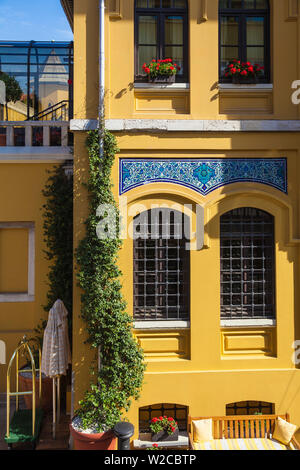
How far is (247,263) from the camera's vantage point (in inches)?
290

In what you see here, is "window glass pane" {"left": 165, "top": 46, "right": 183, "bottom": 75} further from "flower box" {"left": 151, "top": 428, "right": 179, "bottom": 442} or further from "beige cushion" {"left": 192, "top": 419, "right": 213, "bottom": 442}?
"flower box" {"left": 151, "top": 428, "right": 179, "bottom": 442}

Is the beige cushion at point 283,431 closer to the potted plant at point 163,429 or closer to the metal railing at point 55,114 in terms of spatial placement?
the potted plant at point 163,429

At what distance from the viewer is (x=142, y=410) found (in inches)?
286

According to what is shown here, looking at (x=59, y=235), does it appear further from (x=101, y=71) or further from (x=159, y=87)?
(x=159, y=87)

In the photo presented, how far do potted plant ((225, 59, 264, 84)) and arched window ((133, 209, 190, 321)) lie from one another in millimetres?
2814

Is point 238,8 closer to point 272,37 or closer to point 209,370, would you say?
point 272,37

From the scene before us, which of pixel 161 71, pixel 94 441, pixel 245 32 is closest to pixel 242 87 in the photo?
pixel 245 32

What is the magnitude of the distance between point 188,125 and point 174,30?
2.00 metres

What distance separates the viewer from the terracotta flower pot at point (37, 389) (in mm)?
7980

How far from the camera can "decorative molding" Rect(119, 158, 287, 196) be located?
705cm

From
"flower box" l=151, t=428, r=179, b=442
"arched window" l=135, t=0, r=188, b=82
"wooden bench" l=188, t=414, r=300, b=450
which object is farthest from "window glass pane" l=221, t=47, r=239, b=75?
"flower box" l=151, t=428, r=179, b=442

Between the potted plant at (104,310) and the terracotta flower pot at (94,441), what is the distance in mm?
280
